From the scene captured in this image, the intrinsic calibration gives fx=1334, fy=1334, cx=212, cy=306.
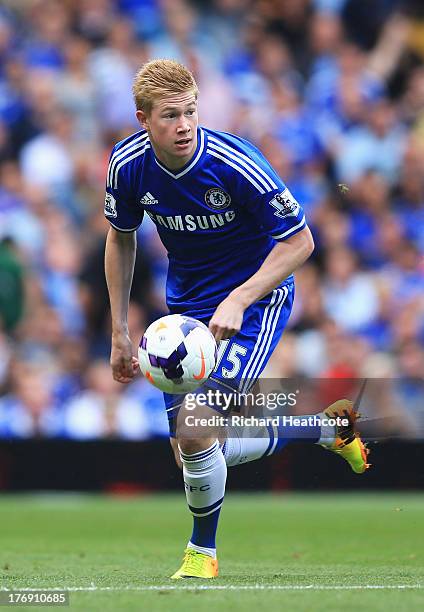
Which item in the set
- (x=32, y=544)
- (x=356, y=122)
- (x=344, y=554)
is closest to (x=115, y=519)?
(x=32, y=544)

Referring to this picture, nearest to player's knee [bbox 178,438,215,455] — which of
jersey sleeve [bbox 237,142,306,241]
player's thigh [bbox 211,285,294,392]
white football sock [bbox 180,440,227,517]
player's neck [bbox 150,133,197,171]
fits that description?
white football sock [bbox 180,440,227,517]

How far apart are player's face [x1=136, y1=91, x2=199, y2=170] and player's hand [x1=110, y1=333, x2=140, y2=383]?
103cm

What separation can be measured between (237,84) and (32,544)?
8.07 m

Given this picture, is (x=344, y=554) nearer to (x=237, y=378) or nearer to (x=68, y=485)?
(x=237, y=378)

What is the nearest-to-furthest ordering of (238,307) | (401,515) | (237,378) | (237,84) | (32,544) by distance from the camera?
(238,307) < (237,378) < (32,544) < (401,515) < (237,84)

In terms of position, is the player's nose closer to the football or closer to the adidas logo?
the adidas logo

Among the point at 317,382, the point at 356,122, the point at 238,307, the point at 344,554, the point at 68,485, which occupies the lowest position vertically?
the point at 68,485

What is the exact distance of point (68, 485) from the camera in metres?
12.6

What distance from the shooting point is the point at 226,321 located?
6062 mm

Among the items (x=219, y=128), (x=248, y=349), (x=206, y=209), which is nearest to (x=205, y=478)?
(x=248, y=349)

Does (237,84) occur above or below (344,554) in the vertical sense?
above

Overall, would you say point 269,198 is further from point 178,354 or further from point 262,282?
point 178,354

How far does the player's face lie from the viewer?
6312 millimetres

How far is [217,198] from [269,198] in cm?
31
